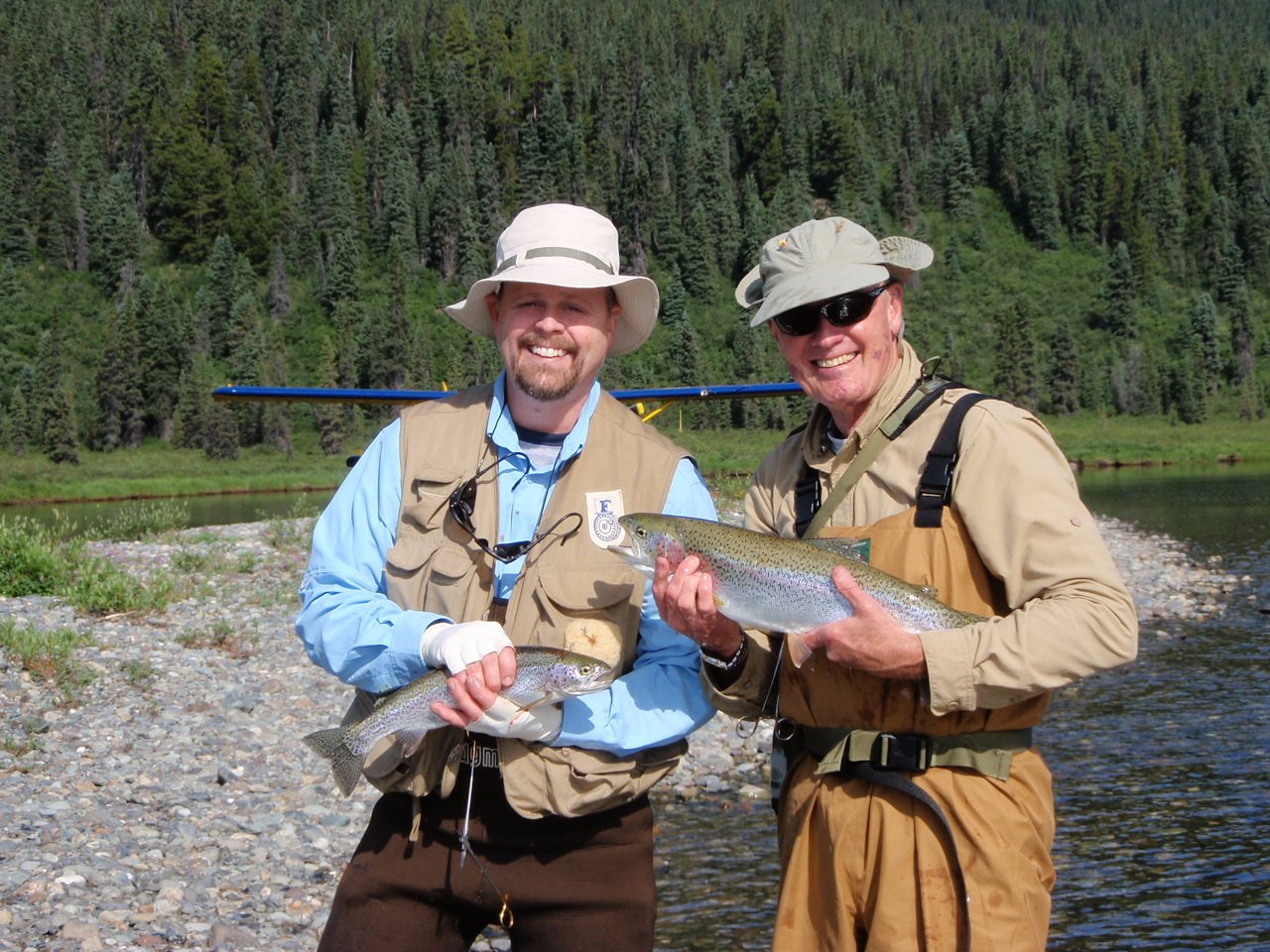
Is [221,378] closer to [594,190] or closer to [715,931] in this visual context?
[594,190]

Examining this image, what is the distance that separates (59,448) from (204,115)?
63580 mm

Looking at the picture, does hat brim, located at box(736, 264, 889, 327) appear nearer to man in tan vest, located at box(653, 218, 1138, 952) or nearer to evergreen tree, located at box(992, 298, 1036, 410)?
man in tan vest, located at box(653, 218, 1138, 952)

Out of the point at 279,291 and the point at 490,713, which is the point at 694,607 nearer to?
the point at 490,713

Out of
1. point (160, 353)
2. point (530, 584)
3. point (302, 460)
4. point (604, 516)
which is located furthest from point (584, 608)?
point (160, 353)

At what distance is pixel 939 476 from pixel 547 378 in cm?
125

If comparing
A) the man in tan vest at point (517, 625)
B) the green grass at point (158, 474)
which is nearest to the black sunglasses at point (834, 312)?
the man in tan vest at point (517, 625)

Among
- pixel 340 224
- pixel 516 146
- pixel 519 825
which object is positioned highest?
pixel 516 146

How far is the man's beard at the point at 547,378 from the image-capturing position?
13.1 feet

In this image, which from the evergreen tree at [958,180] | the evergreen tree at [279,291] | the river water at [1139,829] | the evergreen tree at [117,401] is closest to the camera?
the river water at [1139,829]

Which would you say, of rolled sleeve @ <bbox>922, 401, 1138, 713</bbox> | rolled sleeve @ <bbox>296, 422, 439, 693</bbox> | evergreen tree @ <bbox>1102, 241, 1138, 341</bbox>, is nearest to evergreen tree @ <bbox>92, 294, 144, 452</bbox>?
evergreen tree @ <bbox>1102, 241, 1138, 341</bbox>

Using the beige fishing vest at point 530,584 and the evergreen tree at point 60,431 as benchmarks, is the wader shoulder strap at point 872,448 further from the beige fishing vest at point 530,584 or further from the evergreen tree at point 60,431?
the evergreen tree at point 60,431

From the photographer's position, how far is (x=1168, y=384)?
99062 mm

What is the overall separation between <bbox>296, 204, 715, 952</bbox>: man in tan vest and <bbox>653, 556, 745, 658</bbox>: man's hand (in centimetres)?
22

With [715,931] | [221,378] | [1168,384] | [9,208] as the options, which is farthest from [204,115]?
[715,931]
